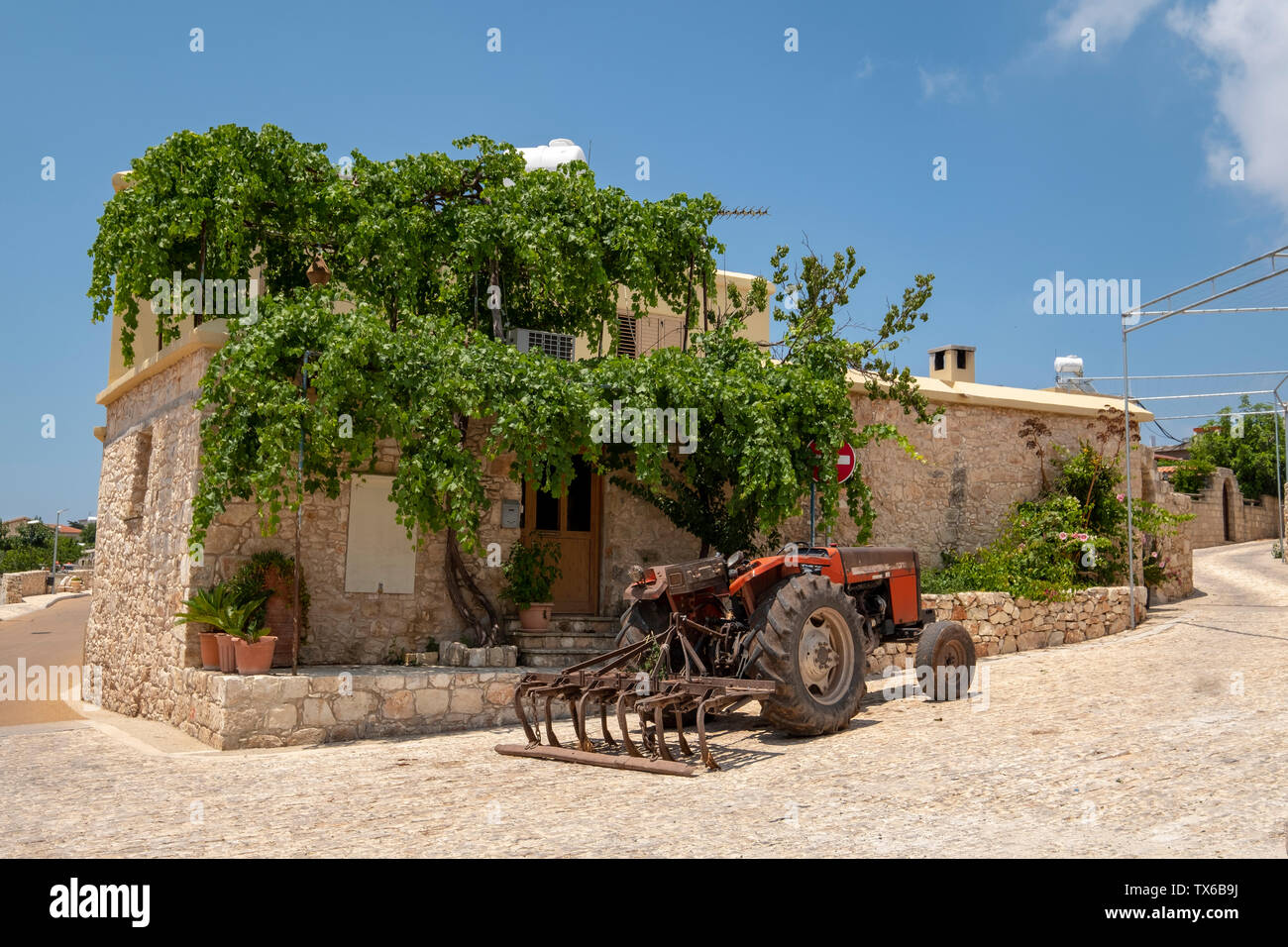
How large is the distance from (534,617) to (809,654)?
413 cm

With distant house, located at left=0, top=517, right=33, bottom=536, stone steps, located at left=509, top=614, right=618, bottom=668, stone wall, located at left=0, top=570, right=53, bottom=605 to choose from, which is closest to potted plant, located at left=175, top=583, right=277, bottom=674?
stone steps, located at left=509, top=614, right=618, bottom=668

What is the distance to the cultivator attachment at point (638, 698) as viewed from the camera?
260 inches

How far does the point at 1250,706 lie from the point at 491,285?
27.5 ft

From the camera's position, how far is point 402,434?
905 cm

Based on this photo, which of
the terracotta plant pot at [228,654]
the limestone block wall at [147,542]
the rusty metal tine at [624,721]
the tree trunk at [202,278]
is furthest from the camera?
the tree trunk at [202,278]

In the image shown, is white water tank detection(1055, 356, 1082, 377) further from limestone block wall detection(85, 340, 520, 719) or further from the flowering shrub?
limestone block wall detection(85, 340, 520, 719)

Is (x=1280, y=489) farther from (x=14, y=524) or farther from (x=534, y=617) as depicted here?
(x=14, y=524)

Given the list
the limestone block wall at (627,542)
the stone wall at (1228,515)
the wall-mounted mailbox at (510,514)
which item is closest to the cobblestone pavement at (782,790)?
the wall-mounted mailbox at (510,514)

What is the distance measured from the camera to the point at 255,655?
338 inches

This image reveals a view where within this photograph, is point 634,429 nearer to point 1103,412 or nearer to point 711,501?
point 711,501

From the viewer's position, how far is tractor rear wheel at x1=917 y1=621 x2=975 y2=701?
8.90 metres

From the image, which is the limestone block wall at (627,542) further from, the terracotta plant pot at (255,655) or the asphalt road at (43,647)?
the asphalt road at (43,647)

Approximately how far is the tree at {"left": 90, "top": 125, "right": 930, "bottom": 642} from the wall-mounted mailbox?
540 millimetres

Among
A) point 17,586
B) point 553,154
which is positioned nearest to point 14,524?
point 17,586
